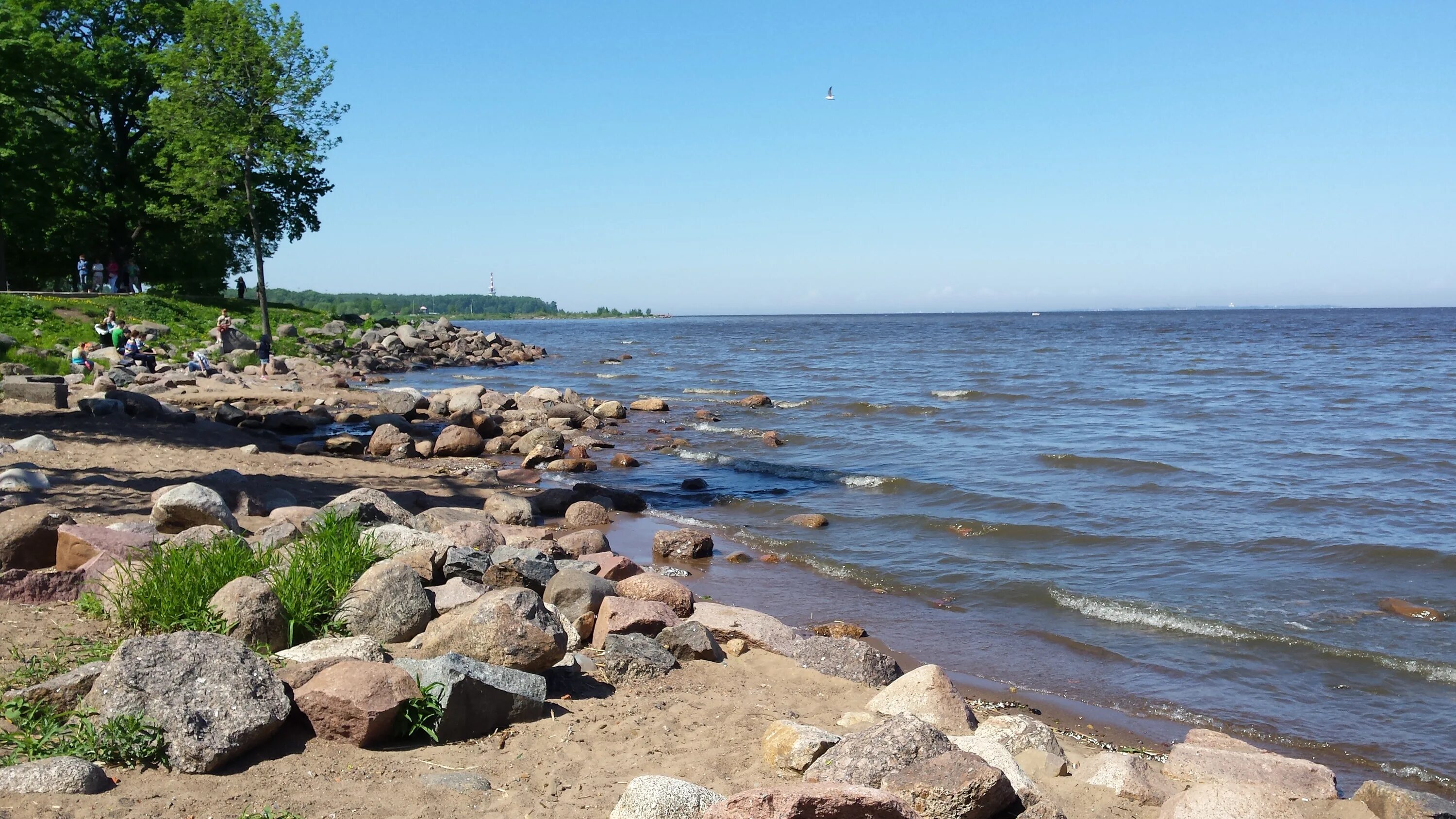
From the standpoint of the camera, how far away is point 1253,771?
5734mm

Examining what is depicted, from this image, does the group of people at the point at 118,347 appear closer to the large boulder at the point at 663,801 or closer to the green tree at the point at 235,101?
the green tree at the point at 235,101

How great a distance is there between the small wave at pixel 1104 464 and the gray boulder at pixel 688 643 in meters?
11.6

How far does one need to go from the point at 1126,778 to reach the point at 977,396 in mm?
25665

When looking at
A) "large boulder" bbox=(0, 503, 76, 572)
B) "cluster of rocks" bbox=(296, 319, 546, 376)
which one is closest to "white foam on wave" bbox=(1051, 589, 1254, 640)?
"large boulder" bbox=(0, 503, 76, 572)

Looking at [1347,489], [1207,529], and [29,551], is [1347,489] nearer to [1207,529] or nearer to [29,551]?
[1207,529]

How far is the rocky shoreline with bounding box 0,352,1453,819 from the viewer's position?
4.41 m

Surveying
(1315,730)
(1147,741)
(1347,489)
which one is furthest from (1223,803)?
(1347,489)

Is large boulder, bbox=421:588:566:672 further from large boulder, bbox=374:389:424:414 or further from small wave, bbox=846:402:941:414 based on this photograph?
small wave, bbox=846:402:941:414

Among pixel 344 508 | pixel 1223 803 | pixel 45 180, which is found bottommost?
pixel 1223 803

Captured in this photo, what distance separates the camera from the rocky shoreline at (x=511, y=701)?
4.41 meters

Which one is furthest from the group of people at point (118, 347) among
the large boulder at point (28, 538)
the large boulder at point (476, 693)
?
the large boulder at point (476, 693)

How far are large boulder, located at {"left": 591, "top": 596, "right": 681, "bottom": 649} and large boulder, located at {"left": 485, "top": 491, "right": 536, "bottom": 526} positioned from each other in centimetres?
496

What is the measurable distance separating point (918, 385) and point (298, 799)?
3186 centimetres

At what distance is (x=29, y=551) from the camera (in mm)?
6758
